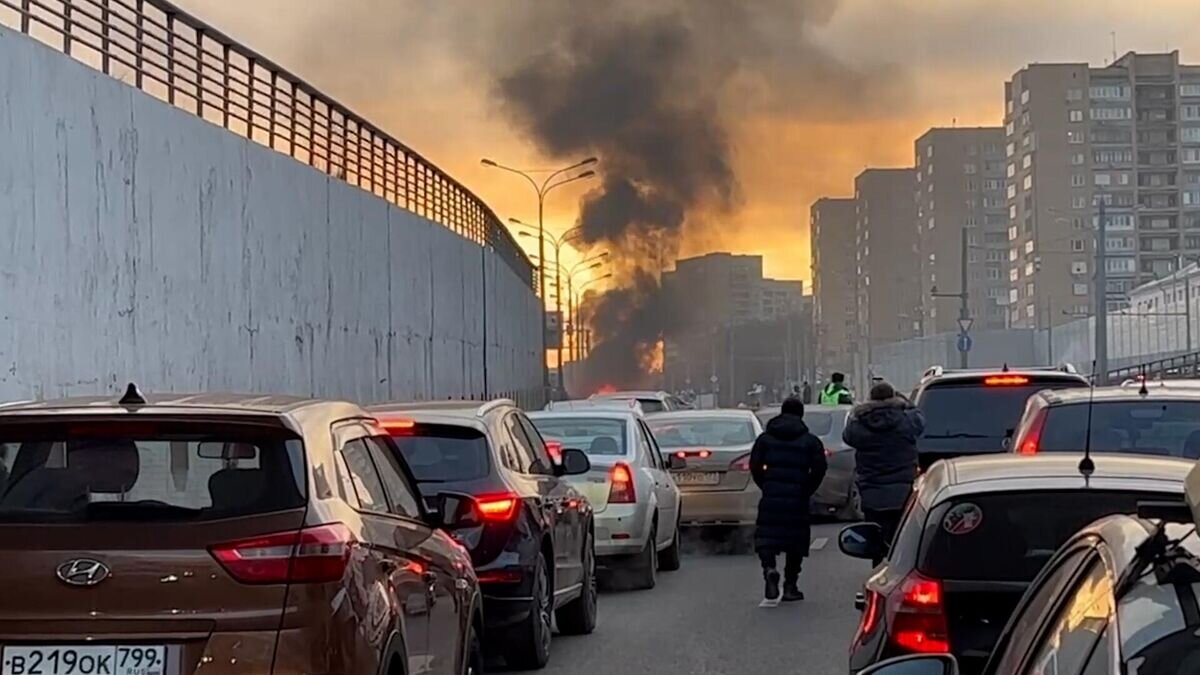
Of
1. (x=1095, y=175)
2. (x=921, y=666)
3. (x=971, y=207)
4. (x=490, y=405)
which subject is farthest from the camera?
(x=971, y=207)

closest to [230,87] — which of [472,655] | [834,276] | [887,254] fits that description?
[472,655]

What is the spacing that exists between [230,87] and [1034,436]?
15.0 metres

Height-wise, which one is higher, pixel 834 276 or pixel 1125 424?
pixel 834 276

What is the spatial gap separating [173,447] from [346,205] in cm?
2459

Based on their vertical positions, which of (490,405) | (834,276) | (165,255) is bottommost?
(490,405)

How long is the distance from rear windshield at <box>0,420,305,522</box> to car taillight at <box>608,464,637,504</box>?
891 cm

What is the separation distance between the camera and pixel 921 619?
582 centimetres

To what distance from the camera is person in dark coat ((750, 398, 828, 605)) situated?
14117 millimetres

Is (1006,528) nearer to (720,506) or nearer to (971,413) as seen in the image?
(971,413)

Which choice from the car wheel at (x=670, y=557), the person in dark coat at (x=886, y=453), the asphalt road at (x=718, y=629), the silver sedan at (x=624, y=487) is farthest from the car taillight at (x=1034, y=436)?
the car wheel at (x=670, y=557)

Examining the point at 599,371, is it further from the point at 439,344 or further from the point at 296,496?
the point at 296,496

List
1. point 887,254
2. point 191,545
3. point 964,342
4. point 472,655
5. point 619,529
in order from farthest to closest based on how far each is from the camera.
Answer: point 887,254 → point 964,342 → point 619,529 → point 472,655 → point 191,545

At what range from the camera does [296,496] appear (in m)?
5.70

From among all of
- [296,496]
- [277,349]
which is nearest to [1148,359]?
[277,349]
